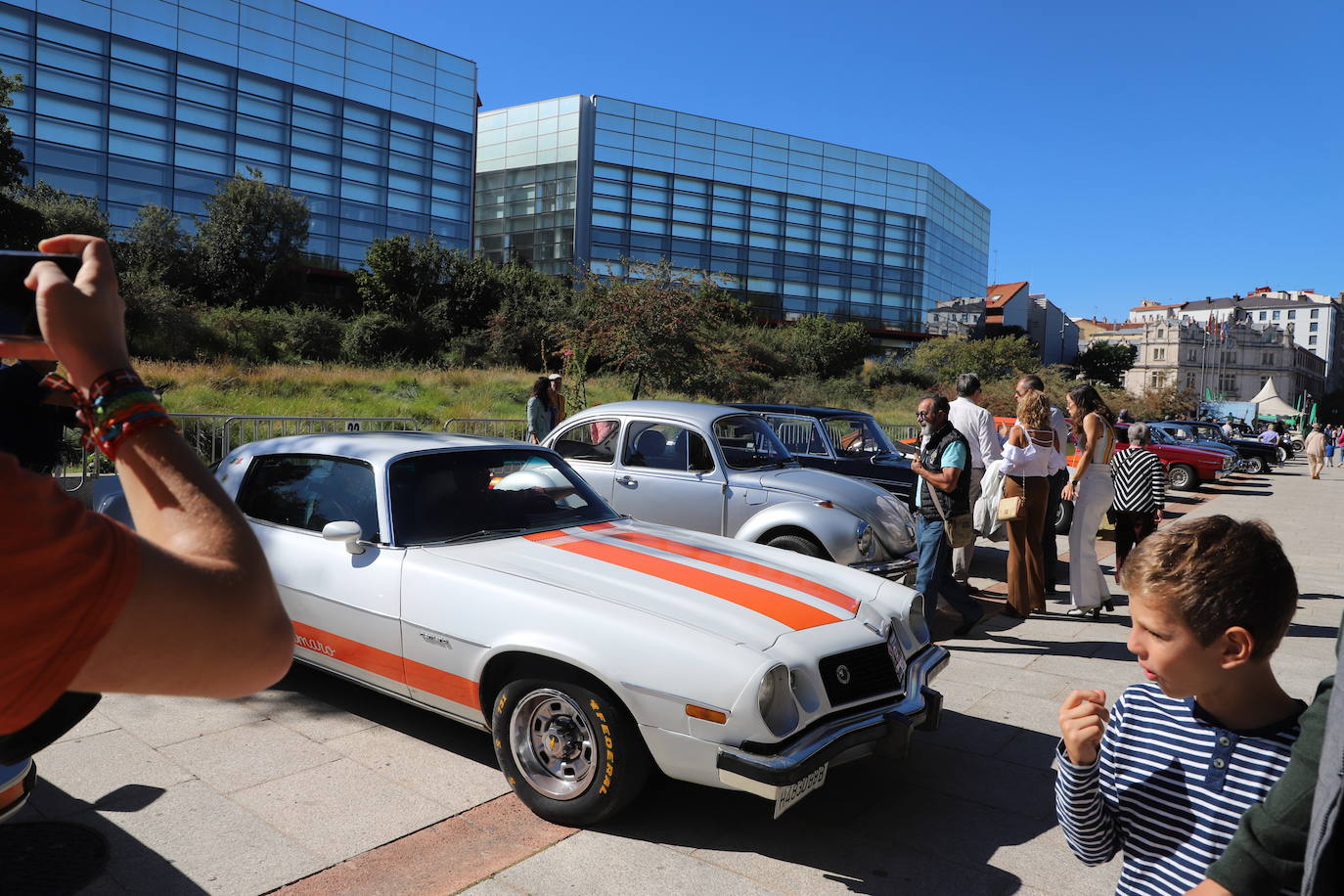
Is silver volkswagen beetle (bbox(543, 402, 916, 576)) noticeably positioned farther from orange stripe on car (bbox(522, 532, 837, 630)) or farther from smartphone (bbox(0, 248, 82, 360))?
smartphone (bbox(0, 248, 82, 360))

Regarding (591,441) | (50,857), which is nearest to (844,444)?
(591,441)

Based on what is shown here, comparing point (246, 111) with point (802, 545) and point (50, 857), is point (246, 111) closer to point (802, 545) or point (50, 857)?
point (802, 545)

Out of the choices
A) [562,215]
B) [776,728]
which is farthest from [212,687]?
[562,215]

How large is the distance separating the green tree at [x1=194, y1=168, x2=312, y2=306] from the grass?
9.42 meters

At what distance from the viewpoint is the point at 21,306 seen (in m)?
1.27

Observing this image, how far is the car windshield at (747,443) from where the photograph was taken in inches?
320

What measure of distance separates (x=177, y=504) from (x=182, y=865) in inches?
121

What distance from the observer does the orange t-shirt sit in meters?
0.87

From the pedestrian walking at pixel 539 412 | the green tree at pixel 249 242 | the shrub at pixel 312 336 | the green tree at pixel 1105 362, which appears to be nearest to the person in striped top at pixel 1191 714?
the pedestrian walking at pixel 539 412

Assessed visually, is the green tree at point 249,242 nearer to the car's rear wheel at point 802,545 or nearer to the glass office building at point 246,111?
the glass office building at point 246,111

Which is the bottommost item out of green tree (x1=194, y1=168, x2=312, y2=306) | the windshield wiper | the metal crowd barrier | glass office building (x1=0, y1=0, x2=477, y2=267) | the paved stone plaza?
the paved stone plaza

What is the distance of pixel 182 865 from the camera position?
133 inches

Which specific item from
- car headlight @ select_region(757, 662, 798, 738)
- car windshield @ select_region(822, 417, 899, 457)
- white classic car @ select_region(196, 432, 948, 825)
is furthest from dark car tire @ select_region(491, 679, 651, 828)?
car windshield @ select_region(822, 417, 899, 457)

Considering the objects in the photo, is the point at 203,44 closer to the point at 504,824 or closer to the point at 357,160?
the point at 357,160
